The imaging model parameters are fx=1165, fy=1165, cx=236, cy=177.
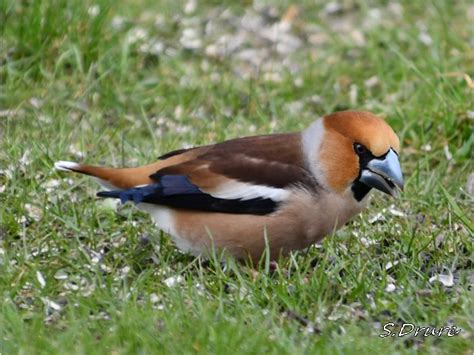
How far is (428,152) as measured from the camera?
25.4 feet

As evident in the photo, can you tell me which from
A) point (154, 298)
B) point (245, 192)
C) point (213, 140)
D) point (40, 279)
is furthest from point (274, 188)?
point (213, 140)

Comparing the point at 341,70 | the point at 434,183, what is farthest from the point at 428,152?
the point at 341,70

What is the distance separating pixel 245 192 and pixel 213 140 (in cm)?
180

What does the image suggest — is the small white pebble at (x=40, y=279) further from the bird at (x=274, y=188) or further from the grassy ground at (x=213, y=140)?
the bird at (x=274, y=188)

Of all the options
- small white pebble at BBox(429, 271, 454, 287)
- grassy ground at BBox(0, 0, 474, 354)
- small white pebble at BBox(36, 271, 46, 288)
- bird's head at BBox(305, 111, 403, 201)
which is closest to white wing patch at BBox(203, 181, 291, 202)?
bird's head at BBox(305, 111, 403, 201)

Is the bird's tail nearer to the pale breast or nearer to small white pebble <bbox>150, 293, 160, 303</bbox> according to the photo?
the pale breast

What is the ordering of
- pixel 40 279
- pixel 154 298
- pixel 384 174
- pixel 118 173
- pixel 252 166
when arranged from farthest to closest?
pixel 118 173
pixel 252 166
pixel 384 174
pixel 40 279
pixel 154 298

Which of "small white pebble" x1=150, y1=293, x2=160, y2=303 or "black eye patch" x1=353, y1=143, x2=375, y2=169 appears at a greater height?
"black eye patch" x1=353, y1=143, x2=375, y2=169

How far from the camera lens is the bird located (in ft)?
19.1

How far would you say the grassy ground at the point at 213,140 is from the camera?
5.14m

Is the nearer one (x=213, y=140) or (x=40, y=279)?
(x=40, y=279)

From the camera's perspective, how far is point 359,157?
19.3ft

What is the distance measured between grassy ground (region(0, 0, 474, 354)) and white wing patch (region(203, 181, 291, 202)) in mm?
343
